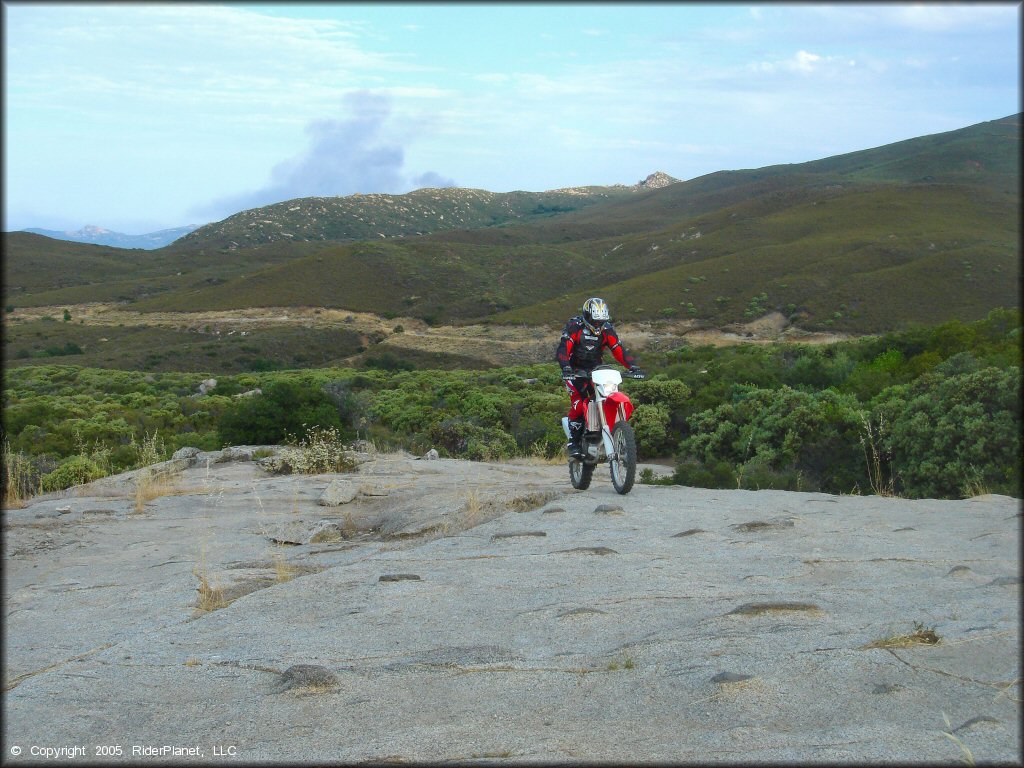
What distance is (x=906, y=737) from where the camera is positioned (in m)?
3.06

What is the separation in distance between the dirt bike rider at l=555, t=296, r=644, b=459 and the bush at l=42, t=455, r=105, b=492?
792 cm

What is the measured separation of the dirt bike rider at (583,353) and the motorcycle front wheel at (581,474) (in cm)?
16

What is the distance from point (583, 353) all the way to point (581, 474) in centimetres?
142

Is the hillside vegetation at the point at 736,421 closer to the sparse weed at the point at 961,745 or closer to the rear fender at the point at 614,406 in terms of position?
the rear fender at the point at 614,406

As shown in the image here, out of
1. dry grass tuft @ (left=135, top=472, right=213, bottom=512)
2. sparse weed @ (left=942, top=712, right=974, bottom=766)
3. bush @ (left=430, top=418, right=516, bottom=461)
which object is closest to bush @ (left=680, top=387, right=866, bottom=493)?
bush @ (left=430, top=418, right=516, bottom=461)

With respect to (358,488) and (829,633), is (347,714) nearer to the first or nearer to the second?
(829,633)

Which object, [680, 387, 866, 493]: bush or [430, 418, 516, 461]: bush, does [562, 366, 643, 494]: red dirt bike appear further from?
A: [430, 418, 516, 461]: bush

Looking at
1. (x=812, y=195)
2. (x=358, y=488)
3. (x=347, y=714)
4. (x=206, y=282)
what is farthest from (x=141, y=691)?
(x=812, y=195)

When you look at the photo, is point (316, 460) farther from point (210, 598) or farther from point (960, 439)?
point (960, 439)

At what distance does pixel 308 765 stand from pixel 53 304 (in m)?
98.4

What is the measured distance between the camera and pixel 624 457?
9.00 meters

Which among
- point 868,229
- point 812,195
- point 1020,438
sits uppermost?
point 812,195

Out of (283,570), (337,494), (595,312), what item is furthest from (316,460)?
(283,570)

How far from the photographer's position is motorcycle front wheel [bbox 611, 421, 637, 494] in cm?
895
